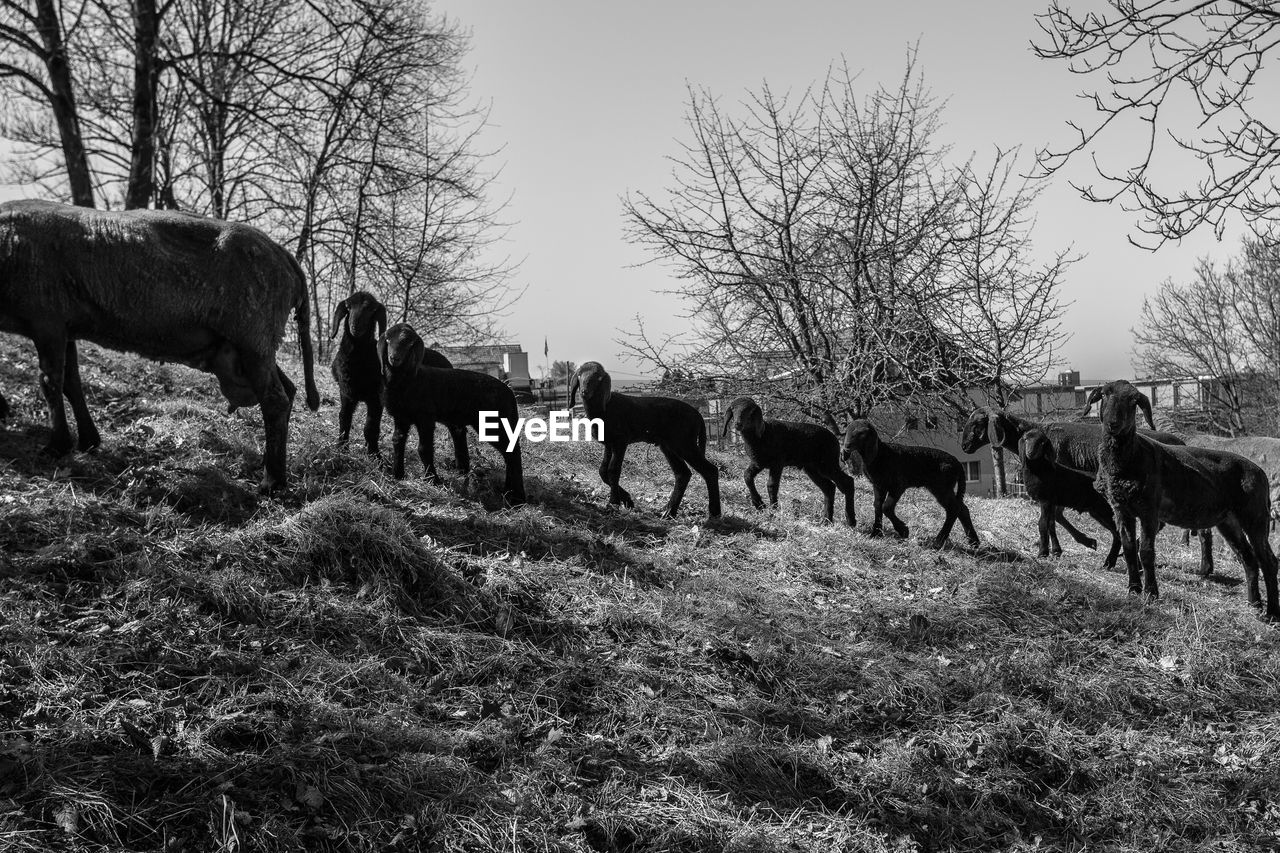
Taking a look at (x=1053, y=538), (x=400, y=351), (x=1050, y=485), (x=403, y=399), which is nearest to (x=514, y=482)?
(x=403, y=399)

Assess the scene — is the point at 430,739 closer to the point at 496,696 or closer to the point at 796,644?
the point at 496,696

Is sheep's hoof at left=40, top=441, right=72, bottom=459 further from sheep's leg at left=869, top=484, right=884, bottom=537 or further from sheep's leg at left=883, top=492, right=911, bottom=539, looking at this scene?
sheep's leg at left=883, top=492, right=911, bottom=539

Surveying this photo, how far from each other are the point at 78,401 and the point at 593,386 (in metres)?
4.04

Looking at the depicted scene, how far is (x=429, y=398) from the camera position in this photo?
25.3ft

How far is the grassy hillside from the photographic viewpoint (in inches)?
167

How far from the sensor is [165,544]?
18.7 feet

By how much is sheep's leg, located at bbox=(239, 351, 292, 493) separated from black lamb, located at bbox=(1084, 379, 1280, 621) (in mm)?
7180

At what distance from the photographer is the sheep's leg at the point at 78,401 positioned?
6.85 m

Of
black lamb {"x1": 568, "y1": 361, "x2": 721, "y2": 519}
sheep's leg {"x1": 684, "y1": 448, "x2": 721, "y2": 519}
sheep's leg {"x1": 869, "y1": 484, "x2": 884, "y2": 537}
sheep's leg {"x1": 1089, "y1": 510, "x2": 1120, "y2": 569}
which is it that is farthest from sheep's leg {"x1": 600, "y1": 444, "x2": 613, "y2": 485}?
sheep's leg {"x1": 1089, "y1": 510, "x2": 1120, "y2": 569}

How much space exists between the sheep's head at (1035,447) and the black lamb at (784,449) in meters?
1.82

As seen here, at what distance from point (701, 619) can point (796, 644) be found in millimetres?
662

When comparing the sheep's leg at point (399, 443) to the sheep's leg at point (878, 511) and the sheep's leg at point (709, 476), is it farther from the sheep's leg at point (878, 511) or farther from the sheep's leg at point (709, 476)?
the sheep's leg at point (878, 511)

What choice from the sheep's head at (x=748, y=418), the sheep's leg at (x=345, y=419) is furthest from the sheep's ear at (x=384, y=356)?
the sheep's head at (x=748, y=418)

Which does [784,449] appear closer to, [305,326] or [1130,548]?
[1130,548]
